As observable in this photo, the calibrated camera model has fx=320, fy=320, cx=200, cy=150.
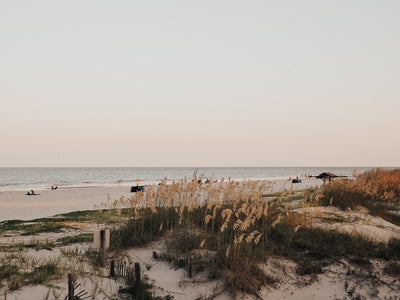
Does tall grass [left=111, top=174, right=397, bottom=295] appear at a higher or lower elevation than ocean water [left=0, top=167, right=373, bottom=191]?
higher

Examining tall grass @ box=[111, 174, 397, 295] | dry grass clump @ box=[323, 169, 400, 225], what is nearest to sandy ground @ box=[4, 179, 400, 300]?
tall grass @ box=[111, 174, 397, 295]

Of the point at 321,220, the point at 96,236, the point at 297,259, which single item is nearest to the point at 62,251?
the point at 96,236

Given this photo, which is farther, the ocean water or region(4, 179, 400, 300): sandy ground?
the ocean water

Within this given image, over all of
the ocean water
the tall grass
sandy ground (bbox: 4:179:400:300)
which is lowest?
the ocean water

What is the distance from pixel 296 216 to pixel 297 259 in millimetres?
1981

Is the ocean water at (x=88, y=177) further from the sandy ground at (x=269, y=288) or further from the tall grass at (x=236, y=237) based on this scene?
the sandy ground at (x=269, y=288)

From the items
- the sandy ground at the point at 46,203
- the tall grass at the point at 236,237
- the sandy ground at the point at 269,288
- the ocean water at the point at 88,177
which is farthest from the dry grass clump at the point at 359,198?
the sandy ground at the point at 269,288

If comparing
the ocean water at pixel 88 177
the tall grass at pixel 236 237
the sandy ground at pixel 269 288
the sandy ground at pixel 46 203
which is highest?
the tall grass at pixel 236 237

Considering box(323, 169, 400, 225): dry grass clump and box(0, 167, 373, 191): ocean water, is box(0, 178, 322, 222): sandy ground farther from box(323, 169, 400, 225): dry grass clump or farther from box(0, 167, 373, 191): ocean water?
box(0, 167, 373, 191): ocean water

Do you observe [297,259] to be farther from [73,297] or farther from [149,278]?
[73,297]

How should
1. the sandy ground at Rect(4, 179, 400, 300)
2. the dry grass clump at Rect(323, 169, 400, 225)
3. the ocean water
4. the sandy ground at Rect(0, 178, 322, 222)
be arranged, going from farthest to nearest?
the ocean water < the sandy ground at Rect(0, 178, 322, 222) < the dry grass clump at Rect(323, 169, 400, 225) < the sandy ground at Rect(4, 179, 400, 300)

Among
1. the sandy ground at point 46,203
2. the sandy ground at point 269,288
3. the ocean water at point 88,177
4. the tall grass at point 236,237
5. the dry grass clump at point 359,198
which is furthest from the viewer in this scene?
the ocean water at point 88,177

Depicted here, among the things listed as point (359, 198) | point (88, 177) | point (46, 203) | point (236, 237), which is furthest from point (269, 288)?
point (88, 177)

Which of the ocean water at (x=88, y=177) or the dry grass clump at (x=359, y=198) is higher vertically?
the dry grass clump at (x=359, y=198)
